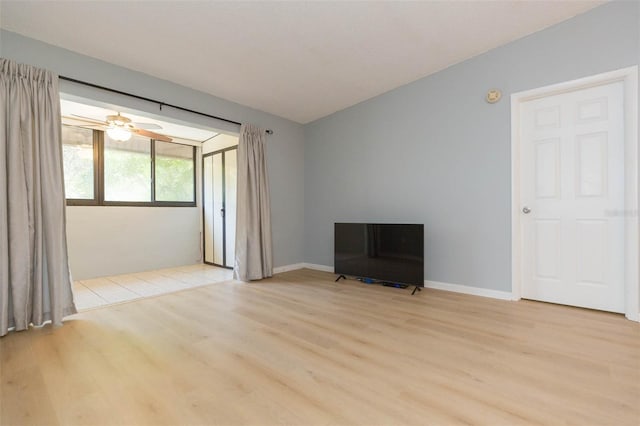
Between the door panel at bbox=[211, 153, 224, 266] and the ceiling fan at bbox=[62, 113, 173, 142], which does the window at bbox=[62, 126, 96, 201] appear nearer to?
the ceiling fan at bbox=[62, 113, 173, 142]

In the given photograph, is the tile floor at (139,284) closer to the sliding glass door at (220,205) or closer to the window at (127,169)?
the sliding glass door at (220,205)

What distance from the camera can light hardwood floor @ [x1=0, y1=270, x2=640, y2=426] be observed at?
135cm

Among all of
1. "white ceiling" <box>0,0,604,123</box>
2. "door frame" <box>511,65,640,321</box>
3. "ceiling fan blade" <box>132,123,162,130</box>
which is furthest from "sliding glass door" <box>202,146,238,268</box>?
"door frame" <box>511,65,640,321</box>

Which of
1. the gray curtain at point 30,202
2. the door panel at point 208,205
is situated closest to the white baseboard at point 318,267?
the door panel at point 208,205

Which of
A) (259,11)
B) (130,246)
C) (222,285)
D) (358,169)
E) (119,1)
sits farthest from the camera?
(130,246)

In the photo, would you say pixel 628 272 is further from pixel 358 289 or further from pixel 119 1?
pixel 119 1

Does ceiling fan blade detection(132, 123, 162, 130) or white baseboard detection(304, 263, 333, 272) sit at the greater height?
ceiling fan blade detection(132, 123, 162, 130)

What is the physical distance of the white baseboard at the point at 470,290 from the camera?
3016 millimetres

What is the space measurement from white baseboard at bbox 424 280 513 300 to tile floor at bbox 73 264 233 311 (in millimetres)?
2838

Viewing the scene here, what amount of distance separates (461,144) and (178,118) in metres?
3.35

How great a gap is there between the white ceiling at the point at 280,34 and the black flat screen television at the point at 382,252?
1905 millimetres

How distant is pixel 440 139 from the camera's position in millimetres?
3467

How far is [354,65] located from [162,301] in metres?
3.37

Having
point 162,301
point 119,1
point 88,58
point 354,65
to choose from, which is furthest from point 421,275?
point 88,58
